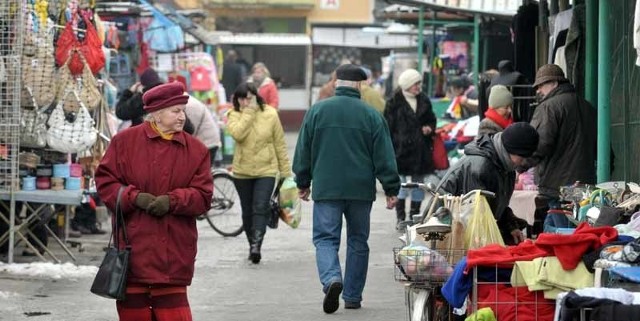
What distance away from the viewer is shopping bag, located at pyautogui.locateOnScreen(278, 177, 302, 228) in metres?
14.8

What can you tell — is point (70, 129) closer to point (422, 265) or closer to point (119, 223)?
point (119, 223)

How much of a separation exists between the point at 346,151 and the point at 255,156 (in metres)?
3.45

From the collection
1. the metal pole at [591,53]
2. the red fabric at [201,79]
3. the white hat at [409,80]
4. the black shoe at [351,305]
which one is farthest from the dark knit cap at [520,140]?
the red fabric at [201,79]

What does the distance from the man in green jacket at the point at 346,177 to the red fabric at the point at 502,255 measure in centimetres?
376

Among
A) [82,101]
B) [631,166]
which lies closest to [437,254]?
[631,166]

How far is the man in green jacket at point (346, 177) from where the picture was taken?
11.1m

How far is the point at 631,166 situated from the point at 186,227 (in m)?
4.83

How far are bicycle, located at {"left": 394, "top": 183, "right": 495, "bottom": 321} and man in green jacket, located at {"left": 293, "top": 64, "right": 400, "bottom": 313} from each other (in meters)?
2.73

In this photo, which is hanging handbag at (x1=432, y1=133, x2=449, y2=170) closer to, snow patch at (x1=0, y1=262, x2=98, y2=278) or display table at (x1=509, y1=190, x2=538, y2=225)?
display table at (x1=509, y1=190, x2=538, y2=225)

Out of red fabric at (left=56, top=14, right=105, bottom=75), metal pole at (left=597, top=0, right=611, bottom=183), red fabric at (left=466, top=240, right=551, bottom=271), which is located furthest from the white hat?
red fabric at (left=466, top=240, right=551, bottom=271)

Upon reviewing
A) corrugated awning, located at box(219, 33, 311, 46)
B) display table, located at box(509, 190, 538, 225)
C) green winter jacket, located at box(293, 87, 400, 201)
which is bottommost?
display table, located at box(509, 190, 538, 225)

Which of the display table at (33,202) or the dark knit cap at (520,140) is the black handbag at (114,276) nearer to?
the dark knit cap at (520,140)

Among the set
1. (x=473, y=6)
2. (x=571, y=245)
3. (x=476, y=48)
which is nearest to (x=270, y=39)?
(x=476, y=48)

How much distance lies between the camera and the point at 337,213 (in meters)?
11.1
